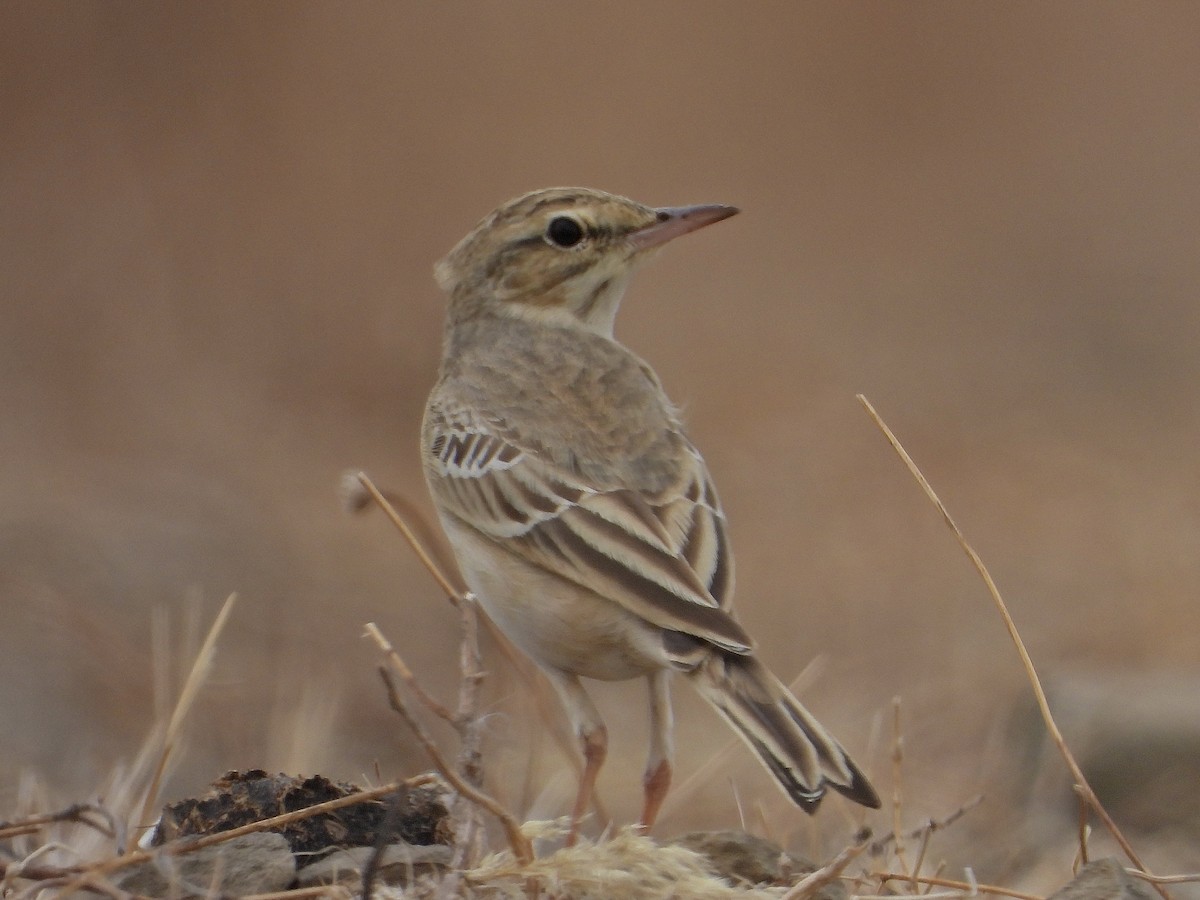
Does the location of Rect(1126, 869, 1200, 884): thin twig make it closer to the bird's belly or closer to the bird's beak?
the bird's belly

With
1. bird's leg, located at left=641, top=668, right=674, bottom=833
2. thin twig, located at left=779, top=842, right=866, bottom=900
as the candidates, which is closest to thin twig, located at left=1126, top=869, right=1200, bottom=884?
thin twig, located at left=779, top=842, right=866, bottom=900

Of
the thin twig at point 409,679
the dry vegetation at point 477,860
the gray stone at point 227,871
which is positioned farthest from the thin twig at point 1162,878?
the gray stone at point 227,871

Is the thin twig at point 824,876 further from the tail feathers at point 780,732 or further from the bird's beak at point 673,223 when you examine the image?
the bird's beak at point 673,223

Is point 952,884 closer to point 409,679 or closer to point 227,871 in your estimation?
A: point 409,679

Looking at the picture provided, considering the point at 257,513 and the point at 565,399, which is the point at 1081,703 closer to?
the point at 565,399

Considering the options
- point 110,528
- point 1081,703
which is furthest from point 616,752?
point 110,528

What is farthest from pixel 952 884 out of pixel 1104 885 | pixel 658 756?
pixel 658 756
